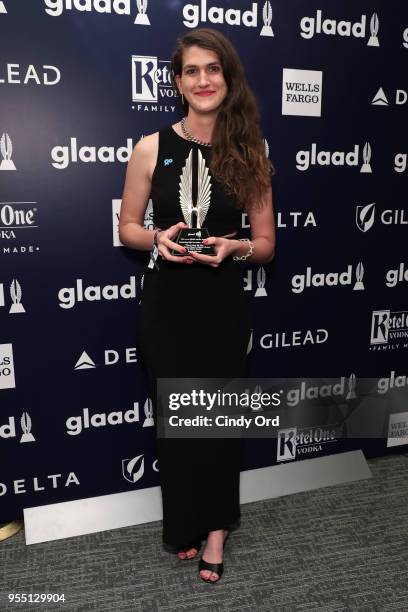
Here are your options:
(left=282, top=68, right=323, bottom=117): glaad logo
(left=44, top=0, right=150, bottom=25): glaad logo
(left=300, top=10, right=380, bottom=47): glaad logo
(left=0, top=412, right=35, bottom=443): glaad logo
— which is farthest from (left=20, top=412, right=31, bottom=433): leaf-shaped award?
(left=300, top=10, right=380, bottom=47): glaad logo

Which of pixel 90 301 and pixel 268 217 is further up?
pixel 268 217

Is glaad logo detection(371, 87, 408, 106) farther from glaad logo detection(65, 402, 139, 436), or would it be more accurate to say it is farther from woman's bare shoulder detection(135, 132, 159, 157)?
glaad logo detection(65, 402, 139, 436)

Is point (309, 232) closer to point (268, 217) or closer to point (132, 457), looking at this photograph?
point (268, 217)

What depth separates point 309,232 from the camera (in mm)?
2516

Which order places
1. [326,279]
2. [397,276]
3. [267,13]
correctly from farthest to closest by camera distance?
[397,276], [326,279], [267,13]

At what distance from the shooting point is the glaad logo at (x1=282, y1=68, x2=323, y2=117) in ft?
7.62

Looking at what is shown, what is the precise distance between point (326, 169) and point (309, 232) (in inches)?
10.8

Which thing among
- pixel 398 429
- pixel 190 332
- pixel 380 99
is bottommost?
pixel 398 429

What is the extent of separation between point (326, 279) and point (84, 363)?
1122 mm

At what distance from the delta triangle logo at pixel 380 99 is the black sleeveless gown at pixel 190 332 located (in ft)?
3.16

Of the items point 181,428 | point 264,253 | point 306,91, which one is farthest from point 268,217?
point 181,428

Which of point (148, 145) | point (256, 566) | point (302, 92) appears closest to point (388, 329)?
point (302, 92)

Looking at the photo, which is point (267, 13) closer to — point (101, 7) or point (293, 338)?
point (101, 7)

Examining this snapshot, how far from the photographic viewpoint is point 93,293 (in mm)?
2250
